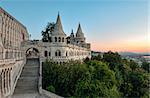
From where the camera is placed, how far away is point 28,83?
958 inches

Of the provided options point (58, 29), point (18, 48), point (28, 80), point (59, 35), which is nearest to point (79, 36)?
point (58, 29)

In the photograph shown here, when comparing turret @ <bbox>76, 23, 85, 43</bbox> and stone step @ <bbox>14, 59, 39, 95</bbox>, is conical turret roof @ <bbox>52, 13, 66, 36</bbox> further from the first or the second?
turret @ <bbox>76, 23, 85, 43</bbox>

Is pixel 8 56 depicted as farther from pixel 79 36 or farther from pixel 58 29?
pixel 79 36

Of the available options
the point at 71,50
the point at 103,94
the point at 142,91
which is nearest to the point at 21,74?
the point at 103,94

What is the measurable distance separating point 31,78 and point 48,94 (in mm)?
3894

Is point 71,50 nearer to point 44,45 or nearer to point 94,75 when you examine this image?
point 44,45

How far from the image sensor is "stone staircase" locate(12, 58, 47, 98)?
2142cm

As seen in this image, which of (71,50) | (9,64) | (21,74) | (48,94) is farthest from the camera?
(71,50)

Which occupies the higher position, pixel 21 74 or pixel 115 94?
pixel 21 74

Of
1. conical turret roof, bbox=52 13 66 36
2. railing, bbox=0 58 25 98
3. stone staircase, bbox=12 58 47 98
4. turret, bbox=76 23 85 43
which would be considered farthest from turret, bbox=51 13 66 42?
turret, bbox=76 23 85 43

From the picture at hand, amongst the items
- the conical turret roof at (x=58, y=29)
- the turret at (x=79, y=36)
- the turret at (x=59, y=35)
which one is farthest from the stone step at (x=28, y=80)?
the turret at (x=79, y=36)

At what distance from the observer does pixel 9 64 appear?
2067 cm

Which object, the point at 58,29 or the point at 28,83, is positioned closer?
the point at 28,83

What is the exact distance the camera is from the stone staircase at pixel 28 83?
21422 millimetres
